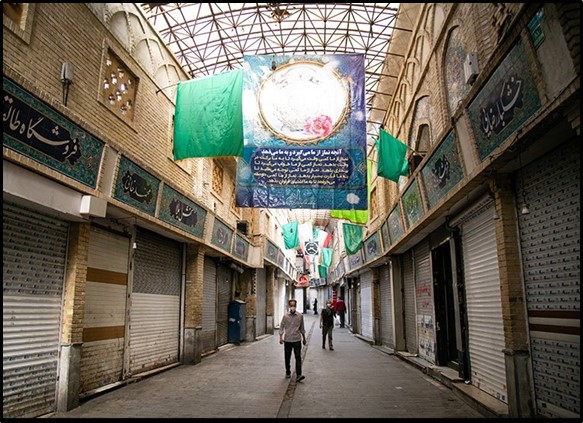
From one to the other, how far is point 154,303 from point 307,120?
534 cm

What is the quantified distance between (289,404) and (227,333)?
33.4 ft

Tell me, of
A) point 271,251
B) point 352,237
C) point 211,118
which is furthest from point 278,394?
point 271,251

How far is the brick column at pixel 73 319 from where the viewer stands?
19.9 ft

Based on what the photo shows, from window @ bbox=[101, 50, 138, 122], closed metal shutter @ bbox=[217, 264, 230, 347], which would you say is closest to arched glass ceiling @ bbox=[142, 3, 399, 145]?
window @ bbox=[101, 50, 138, 122]

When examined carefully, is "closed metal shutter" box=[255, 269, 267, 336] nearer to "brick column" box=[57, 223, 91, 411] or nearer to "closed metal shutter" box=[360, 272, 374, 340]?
"closed metal shutter" box=[360, 272, 374, 340]

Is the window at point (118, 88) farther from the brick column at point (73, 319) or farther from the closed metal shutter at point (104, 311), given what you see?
the brick column at point (73, 319)

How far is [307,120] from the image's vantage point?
28.5 ft

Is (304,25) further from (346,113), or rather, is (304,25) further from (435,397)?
(435,397)

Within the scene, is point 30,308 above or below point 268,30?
below

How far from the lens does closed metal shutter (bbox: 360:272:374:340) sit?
61.5ft

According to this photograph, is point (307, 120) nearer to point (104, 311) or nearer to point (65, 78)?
point (65, 78)

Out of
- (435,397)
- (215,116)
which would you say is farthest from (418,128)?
(435,397)

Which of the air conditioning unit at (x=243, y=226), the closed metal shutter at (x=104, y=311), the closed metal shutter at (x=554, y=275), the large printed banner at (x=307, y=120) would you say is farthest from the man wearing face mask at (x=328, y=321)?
the closed metal shutter at (x=554, y=275)

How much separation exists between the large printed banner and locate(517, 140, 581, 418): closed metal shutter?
390 centimetres
